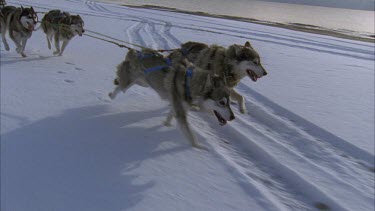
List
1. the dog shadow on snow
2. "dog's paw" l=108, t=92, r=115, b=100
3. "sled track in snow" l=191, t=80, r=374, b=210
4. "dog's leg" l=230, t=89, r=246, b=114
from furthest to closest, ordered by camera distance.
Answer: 1. "dog's leg" l=230, t=89, r=246, b=114
2. "dog's paw" l=108, t=92, r=115, b=100
3. "sled track in snow" l=191, t=80, r=374, b=210
4. the dog shadow on snow

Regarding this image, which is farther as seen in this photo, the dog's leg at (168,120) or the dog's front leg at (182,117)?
the dog's leg at (168,120)

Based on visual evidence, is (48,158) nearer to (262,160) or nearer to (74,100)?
(74,100)

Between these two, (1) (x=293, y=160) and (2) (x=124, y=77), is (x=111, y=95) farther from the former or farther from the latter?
(1) (x=293, y=160)

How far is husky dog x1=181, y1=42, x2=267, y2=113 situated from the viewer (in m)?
3.80

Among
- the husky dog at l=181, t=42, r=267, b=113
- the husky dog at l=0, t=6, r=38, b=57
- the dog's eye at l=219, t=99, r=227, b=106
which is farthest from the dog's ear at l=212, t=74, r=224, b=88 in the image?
the husky dog at l=0, t=6, r=38, b=57

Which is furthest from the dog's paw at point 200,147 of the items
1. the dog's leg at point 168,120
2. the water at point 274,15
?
the water at point 274,15

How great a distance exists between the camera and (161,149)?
2900mm

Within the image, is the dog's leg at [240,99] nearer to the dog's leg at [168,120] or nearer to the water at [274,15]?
the dog's leg at [168,120]

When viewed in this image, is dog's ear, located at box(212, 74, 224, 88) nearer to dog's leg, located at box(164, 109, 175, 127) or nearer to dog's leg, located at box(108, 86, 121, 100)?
dog's leg, located at box(164, 109, 175, 127)

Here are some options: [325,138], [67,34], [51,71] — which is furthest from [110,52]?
[325,138]

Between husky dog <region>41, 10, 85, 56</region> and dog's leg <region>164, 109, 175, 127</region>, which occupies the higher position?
husky dog <region>41, 10, 85, 56</region>

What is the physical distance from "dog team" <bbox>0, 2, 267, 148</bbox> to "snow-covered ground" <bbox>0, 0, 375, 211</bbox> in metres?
0.27

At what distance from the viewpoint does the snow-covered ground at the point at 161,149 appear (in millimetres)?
Answer: 2166

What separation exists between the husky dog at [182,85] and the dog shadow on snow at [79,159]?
0.30 meters
